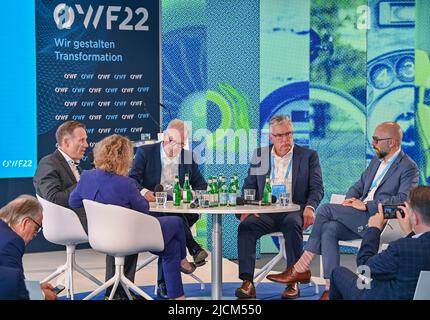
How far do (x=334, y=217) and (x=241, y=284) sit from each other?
3.90ft

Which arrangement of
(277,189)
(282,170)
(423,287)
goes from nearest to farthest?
(423,287) < (277,189) < (282,170)

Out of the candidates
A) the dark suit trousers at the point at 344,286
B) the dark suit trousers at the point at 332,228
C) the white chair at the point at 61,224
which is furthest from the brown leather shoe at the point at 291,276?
the dark suit trousers at the point at 344,286

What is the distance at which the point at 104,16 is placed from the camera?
379 inches

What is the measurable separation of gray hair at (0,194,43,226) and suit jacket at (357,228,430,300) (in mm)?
1781

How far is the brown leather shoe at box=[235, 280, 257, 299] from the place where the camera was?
276 inches

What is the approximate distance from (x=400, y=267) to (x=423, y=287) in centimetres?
21

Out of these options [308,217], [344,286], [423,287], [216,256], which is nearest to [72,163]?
[216,256]

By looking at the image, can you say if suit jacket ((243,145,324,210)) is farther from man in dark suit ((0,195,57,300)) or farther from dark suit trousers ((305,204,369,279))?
man in dark suit ((0,195,57,300))

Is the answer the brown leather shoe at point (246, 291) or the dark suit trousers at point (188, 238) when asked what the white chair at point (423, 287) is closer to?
the brown leather shoe at point (246, 291)

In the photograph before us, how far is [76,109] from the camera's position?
9.55m

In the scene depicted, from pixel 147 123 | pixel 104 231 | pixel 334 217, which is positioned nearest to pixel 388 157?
pixel 334 217

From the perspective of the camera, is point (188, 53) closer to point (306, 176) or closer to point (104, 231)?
point (306, 176)

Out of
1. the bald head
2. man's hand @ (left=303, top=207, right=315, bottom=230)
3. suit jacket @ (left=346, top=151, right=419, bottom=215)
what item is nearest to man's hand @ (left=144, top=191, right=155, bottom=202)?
man's hand @ (left=303, top=207, right=315, bottom=230)

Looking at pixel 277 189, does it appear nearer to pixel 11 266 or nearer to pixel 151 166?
pixel 151 166
